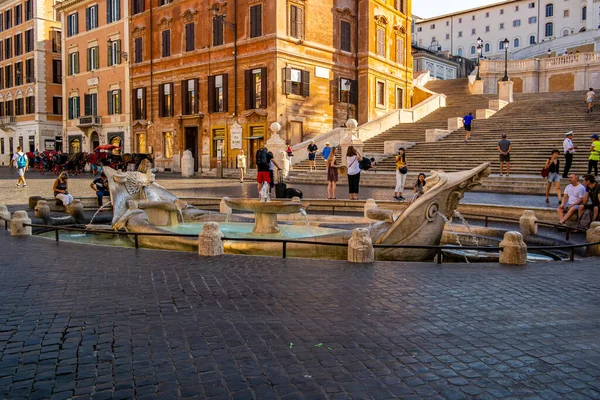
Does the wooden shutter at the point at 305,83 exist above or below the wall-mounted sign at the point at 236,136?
above

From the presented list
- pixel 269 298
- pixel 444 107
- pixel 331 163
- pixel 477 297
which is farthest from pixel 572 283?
pixel 444 107

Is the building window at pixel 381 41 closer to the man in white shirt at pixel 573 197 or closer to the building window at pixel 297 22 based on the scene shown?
the building window at pixel 297 22

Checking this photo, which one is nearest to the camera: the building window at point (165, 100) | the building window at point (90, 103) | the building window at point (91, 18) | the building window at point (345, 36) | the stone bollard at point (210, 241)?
the stone bollard at point (210, 241)

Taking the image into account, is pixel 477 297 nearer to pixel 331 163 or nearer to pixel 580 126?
pixel 331 163

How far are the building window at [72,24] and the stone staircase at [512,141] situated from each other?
2874 cm

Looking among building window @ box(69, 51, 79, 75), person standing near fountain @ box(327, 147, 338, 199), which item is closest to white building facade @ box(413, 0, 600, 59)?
building window @ box(69, 51, 79, 75)

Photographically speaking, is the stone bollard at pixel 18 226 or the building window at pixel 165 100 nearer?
the stone bollard at pixel 18 226

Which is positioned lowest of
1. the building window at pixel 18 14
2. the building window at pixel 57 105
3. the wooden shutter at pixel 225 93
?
the wooden shutter at pixel 225 93

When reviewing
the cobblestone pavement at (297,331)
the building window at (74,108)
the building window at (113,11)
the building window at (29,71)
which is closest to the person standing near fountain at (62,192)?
the cobblestone pavement at (297,331)

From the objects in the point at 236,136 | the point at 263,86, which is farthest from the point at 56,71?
the point at 236,136

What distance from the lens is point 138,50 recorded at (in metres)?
40.8

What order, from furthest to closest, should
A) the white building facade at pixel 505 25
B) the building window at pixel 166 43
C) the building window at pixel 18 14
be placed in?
the white building facade at pixel 505 25 < the building window at pixel 18 14 < the building window at pixel 166 43

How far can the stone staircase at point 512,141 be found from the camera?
21.8 m

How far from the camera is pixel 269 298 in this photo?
19.0ft
